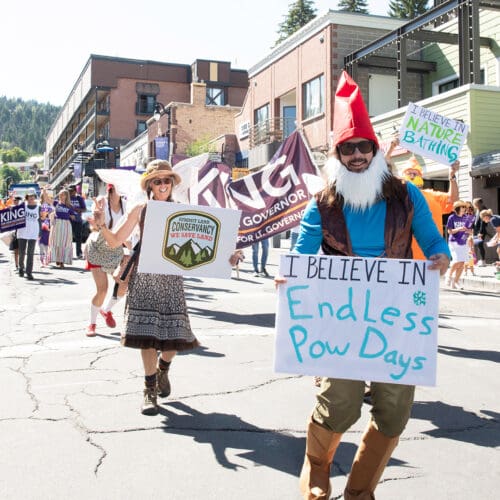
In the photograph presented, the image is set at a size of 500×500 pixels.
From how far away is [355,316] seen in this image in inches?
124

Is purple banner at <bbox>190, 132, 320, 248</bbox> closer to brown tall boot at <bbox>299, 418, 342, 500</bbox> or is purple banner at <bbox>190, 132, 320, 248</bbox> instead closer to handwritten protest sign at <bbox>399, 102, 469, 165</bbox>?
handwritten protest sign at <bbox>399, 102, 469, 165</bbox>

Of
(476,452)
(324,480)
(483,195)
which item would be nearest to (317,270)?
(324,480)

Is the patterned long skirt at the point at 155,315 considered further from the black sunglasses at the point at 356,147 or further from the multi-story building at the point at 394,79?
the multi-story building at the point at 394,79

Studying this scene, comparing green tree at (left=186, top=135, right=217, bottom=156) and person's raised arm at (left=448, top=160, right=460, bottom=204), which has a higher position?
green tree at (left=186, top=135, right=217, bottom=156)

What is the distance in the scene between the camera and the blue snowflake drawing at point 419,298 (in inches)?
123

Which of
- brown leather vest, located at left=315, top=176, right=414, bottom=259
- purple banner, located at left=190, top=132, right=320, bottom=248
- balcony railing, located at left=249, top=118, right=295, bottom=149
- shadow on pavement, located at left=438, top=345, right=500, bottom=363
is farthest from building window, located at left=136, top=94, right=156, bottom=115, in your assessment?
brown leather vest, located at left=315, top=176, right=414, bottom=259

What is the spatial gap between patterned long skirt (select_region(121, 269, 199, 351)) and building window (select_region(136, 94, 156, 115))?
6435 centimetres

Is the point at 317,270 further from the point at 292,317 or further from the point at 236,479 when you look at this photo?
the point at 236,479

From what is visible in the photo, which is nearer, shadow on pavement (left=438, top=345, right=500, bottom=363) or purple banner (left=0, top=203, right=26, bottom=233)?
shadow on pavement (left=438, top=345, right=500, bottom=363)

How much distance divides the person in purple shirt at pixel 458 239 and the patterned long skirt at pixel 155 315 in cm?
944

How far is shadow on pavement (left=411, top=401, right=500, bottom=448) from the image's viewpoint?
419 cm

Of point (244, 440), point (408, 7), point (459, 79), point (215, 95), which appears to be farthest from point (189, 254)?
point (215, 95)

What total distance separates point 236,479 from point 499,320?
22.2ft

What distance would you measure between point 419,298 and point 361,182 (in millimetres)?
632
